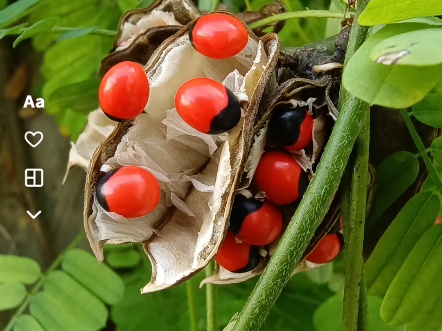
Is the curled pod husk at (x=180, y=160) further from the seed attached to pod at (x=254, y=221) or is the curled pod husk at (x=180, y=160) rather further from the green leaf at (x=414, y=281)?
the green leaf at (x=414, y=281)

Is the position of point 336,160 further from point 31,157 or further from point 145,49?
point 31,157

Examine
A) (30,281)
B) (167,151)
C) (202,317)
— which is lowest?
(202,317)

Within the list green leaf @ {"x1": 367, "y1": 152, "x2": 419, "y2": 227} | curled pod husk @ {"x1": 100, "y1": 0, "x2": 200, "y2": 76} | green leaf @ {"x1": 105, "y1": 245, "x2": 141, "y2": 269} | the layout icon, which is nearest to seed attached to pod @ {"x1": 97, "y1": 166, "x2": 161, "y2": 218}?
curled pod husk @ {"x1": 100, "y1": 0, "x2": 200, "y2": 76}

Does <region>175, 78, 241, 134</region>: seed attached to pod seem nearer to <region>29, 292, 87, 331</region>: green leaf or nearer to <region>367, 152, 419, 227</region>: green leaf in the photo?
<region>367, 152, 419, 227</region>: green leaf

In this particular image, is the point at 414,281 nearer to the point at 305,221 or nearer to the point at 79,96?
the point at 305,221

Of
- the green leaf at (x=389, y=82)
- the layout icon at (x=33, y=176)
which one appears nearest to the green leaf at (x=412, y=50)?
the green leaf at (x=389, y=82)

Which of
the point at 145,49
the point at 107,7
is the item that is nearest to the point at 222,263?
the point at 145,49
